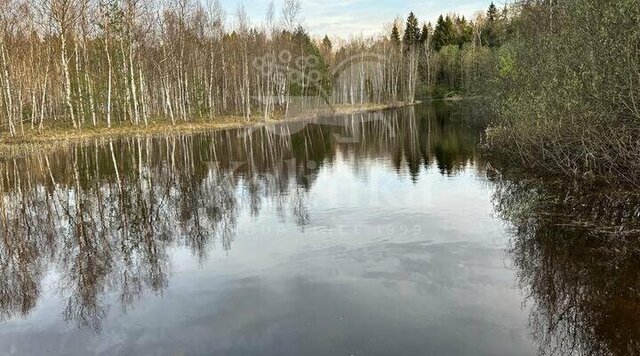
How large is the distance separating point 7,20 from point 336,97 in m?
57.2

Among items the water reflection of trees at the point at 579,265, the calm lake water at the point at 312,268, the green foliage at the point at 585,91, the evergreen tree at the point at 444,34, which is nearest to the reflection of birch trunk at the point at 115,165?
the calm lake water at the point at 312,268

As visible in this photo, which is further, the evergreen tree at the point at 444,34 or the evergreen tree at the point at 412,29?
the evergreen tree at the point at 412,29

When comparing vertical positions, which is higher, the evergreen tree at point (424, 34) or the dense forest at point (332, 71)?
the evergreen tree at point (424, 34)

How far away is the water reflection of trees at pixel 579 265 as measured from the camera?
27.5 ft

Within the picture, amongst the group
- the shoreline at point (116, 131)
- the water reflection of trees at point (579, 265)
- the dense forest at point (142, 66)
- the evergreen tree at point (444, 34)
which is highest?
the evergreen tree at point (444, 34)

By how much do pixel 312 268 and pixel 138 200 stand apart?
9701 mm

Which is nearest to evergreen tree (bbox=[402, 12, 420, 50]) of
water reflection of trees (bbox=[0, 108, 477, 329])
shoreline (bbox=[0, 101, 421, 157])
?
shoreline (bbox=[0, 101, 421, 157])

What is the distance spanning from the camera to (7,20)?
40562 mm

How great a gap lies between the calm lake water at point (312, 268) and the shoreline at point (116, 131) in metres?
14.2

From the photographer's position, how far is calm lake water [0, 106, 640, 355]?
8.77m

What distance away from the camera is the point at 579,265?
1126 centimetres

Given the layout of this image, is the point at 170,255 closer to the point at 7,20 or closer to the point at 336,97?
the point at 7,20

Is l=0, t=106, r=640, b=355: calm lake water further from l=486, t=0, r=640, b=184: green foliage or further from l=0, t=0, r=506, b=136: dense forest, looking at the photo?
l=0, t=0, r=506, b=136: dense forest

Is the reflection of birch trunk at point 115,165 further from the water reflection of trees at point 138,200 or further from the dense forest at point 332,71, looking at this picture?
the dense forest at point 332,71
